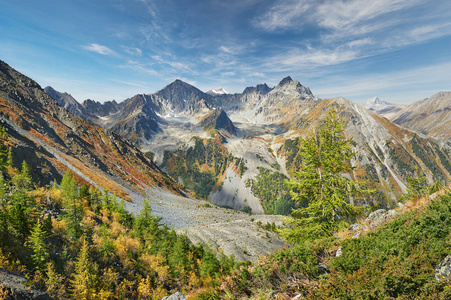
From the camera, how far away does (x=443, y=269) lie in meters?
5.65

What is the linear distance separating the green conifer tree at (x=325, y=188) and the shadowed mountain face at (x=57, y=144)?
6474 centimetres

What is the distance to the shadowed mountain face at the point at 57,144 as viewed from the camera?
62156 millimetres

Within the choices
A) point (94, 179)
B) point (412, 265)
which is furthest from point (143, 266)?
point (94, 179)

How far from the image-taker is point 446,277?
534 centimetres

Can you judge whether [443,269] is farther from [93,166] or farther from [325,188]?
[93,166]

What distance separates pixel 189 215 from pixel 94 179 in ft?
128

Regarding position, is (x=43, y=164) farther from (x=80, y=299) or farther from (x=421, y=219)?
(x=421, y=219)

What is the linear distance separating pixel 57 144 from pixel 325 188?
111 m

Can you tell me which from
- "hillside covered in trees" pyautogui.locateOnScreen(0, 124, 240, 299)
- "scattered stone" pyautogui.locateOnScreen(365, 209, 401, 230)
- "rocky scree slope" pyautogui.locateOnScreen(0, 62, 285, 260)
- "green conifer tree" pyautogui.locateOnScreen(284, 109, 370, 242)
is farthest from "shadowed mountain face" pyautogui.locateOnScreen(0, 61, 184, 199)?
"scattered stone" pyautogui.locateOnScreen(365, 209, 401, 230)

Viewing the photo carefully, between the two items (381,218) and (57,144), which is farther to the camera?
(57,144)

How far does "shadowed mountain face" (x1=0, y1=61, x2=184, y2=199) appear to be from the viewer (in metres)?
62.2

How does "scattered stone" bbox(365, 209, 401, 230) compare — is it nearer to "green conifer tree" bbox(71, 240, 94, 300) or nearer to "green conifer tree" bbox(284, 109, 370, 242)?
"green conifer tree" bbox(284, 109, 370, 242)

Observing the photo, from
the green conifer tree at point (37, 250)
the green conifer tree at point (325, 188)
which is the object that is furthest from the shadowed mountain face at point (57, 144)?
the green conifer tree at point (325, 188)

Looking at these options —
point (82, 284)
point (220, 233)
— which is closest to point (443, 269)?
point (82, 284)
